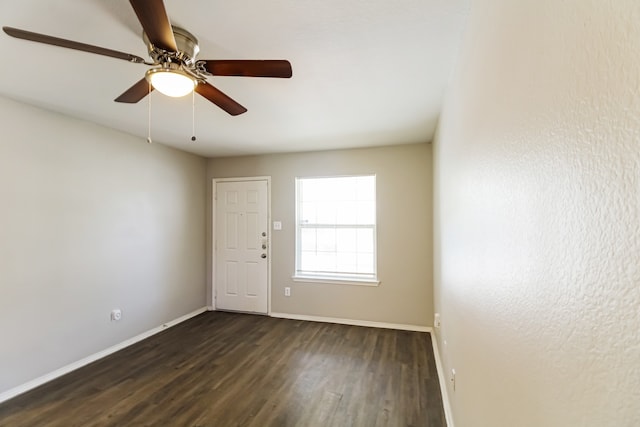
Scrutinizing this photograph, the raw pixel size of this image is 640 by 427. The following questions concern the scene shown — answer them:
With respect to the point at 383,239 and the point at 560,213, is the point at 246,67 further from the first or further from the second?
the point at 383,239

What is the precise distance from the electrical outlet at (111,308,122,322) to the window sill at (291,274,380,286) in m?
2.07

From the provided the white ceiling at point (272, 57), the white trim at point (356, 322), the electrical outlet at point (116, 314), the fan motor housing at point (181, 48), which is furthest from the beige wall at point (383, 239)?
the fan motor housing at point (181, 48)

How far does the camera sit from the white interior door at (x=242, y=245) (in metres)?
4.27

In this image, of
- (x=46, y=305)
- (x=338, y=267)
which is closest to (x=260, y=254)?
(x=338, y=267)

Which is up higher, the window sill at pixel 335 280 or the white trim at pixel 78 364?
the window sill at pixel 335 280

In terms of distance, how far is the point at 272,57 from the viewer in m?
1.73

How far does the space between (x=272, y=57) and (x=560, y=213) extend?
1.70 meters

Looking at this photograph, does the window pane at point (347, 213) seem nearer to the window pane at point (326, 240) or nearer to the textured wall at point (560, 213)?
the window pane at point (326, 240)

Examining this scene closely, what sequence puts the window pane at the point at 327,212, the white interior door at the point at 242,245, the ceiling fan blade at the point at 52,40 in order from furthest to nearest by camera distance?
the white interior door at the point at 242,245 < the window pane at the point at 327,212 < the ceiling fan blade at the point at 52,40

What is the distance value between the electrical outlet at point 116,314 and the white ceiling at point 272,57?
1983 mm

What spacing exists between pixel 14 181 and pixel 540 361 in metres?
3.48

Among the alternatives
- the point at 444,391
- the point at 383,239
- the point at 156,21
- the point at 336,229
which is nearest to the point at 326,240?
the point at 336,229

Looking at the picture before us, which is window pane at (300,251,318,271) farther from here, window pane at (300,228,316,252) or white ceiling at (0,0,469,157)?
white ceiling at (0,0,469,157)

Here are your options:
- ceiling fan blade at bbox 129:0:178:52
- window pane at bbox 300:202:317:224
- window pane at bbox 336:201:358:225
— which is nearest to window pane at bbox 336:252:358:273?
window pane at bbox 336:201:358:225
